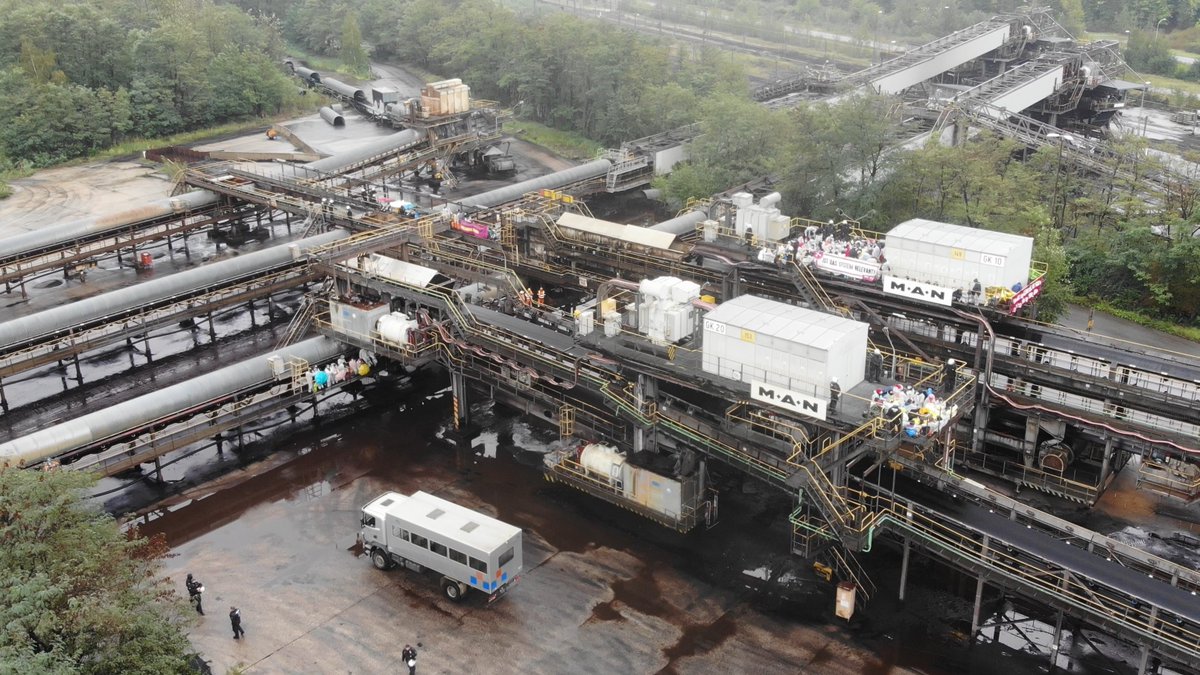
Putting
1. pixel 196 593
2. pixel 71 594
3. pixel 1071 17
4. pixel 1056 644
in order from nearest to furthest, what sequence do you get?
1. pixel 71 594
2. pixel 1056 644
3. pixel 196 593
4. pixel 1071 17

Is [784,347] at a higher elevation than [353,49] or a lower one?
higher

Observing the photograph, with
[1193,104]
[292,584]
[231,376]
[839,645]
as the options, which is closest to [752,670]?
[839,645]

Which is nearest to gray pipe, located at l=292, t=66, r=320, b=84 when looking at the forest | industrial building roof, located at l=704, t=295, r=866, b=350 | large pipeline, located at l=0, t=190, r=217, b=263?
the forest

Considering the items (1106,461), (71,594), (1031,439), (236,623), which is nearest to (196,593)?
(236,623)

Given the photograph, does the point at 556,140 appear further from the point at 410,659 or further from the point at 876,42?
the point at 410,659

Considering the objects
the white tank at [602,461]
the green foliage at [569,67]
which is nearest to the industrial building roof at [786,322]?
the white tank at [602,461]

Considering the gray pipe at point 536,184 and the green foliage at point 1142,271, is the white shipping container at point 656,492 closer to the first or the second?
the gray pipe at point 536,184
